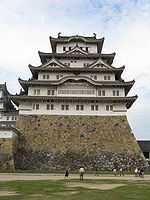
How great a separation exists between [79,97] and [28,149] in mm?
10763

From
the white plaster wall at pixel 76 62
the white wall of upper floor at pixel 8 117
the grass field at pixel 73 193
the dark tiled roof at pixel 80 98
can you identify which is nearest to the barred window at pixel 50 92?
the dark tiled roof at pixel 80 98

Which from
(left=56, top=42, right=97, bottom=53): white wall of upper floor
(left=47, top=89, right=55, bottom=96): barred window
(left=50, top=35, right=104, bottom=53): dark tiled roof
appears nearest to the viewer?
(left=47, top=89, right=55, bottom=96): barred window

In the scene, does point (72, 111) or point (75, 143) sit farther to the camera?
point (72, 111)

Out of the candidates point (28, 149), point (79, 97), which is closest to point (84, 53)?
point (79, 97)

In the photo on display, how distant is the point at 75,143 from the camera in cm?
5150

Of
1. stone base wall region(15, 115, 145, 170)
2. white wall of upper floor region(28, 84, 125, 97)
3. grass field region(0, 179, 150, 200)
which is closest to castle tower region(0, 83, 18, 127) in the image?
white wall of upper floor region(28, 84, 125, 97)

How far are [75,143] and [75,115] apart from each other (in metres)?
4.84

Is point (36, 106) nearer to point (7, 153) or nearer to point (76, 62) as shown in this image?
point (7, 153)

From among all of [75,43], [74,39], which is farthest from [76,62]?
[74,39]

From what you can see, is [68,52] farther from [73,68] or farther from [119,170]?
[119,170]

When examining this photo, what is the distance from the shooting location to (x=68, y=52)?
199 ft

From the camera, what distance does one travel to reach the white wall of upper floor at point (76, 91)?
5528cm

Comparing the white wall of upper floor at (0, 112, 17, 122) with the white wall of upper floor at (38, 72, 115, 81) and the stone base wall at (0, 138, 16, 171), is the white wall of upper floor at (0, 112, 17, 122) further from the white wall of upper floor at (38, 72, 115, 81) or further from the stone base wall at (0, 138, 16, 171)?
the stone base wall at (0, 138, 16, 171)

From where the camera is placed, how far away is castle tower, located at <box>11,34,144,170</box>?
5016 centimetres
